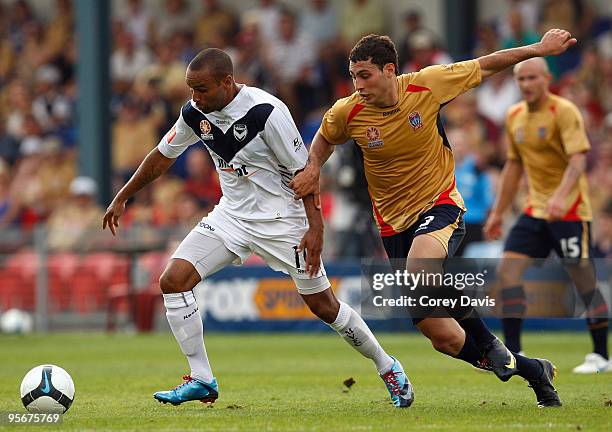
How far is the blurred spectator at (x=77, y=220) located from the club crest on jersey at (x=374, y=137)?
39.8 ft

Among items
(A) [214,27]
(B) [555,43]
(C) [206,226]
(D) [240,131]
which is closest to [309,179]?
(D) [240,131]

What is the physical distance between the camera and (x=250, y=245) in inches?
342

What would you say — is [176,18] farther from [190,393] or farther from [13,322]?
[190,393]

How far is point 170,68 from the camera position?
78.8 feet

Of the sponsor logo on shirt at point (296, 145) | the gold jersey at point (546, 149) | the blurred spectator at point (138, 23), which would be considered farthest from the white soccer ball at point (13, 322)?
the sponsor logo on shirt at point (296, 145)

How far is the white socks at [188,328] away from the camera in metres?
8.49

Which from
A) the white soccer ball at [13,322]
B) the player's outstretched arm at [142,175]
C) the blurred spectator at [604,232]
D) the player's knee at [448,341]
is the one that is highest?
Answer: the player's outstretched arm at [142,175]

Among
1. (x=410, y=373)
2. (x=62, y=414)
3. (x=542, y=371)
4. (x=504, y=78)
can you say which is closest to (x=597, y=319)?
(x=410, y=373)

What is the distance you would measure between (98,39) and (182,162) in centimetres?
270

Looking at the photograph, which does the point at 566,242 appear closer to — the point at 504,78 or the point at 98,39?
the point at 504,78

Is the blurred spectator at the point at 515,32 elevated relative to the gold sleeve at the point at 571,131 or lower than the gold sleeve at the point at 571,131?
elevated

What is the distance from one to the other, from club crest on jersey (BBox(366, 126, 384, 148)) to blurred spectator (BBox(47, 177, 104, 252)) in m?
12.1

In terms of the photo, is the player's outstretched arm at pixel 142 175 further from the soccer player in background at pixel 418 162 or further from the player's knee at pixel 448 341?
the player's knee at pixel 448 341

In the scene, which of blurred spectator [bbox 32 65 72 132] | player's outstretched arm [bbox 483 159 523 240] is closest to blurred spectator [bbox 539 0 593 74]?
player's outstretched arm [bbox 483 159 523 240]
